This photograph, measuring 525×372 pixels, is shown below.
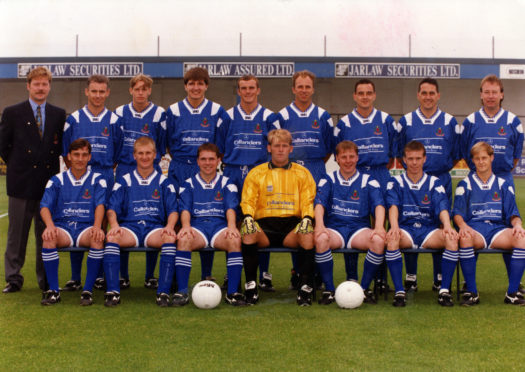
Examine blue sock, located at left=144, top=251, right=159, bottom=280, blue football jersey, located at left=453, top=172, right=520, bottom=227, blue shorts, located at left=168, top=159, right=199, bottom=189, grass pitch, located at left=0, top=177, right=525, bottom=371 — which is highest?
blue shorts, located at left=168, top=159, right=199, bottom=189

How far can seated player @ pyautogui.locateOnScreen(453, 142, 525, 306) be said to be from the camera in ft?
14.5

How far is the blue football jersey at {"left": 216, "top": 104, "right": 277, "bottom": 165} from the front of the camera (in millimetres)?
5203

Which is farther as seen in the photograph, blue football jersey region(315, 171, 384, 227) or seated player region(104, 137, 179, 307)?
blue football jersey region(315, 171, 384, 227)

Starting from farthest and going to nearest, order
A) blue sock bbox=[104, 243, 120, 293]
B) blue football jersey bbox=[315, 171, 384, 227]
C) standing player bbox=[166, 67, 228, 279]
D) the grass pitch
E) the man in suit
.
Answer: standing player bbox=[166, 67, 228, 279]
the man in suit
blue football jersey bbox=[315, 171, 384, 227]
blue sock bbox=[104, 243, 120, 293]
the grass pitch

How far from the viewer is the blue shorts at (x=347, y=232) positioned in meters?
4.61

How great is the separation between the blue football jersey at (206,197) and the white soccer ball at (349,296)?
1066mm

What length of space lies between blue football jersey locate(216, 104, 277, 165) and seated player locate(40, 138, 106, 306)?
3.52ft

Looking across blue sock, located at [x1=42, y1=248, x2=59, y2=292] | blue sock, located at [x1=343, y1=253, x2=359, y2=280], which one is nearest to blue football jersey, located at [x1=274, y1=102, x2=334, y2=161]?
blue sock, located at [x1=343, y1=253, x2=359, y2=280]

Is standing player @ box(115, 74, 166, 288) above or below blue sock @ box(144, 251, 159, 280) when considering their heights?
above

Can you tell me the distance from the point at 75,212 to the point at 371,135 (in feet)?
8.00

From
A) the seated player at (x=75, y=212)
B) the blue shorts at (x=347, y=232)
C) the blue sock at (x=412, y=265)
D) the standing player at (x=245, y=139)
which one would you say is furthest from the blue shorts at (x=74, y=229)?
the blue sock at (x=412, y=265)

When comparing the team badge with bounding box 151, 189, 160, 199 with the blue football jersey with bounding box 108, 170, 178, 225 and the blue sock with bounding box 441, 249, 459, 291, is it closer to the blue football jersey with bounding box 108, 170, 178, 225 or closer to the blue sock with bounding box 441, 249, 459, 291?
the blue football jersey with bounding box 108, 170, 178, 225

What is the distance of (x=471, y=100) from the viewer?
2389 cm

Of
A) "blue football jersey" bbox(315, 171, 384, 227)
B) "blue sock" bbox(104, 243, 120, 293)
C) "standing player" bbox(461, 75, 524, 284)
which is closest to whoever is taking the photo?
"blue sock" bbox(104, 243, 120, 293)
